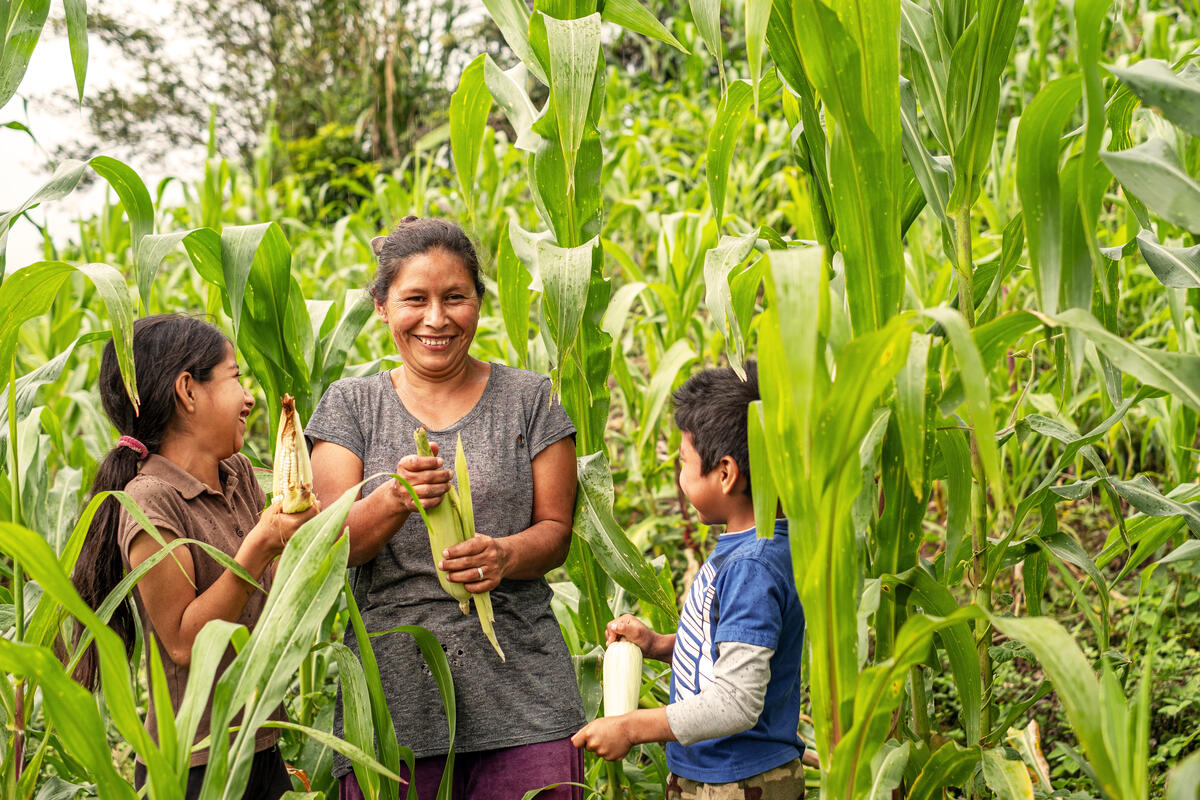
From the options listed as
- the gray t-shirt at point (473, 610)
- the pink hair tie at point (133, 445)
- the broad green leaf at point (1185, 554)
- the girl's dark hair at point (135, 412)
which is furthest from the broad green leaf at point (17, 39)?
the broad green leaf at point (1185, 554)

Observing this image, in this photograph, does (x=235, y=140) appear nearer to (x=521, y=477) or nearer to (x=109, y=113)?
(x=109, y=113)

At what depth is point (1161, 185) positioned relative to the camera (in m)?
1.05

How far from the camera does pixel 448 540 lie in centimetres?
151

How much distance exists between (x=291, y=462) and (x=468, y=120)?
28.7 inches

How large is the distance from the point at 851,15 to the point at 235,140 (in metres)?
12.6

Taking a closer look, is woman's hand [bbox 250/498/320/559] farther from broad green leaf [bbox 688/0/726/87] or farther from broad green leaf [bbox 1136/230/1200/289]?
broad green leaf [bbox 1136/230/1200/289]

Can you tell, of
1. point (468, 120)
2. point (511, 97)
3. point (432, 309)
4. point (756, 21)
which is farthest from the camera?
Result: point (468, 120)

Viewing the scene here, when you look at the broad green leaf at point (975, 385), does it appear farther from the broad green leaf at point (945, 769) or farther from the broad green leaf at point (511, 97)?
the broad green leaf at point (511, 97)

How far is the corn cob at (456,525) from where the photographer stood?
149 centimetres

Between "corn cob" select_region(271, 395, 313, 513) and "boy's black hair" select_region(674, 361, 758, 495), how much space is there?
0.56 meters

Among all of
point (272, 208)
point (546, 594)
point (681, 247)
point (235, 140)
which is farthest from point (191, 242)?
point (235, 140)

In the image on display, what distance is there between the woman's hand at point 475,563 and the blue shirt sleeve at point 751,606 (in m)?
0.34

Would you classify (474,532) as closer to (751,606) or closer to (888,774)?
(751,606)

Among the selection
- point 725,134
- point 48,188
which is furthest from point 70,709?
point 725,134
